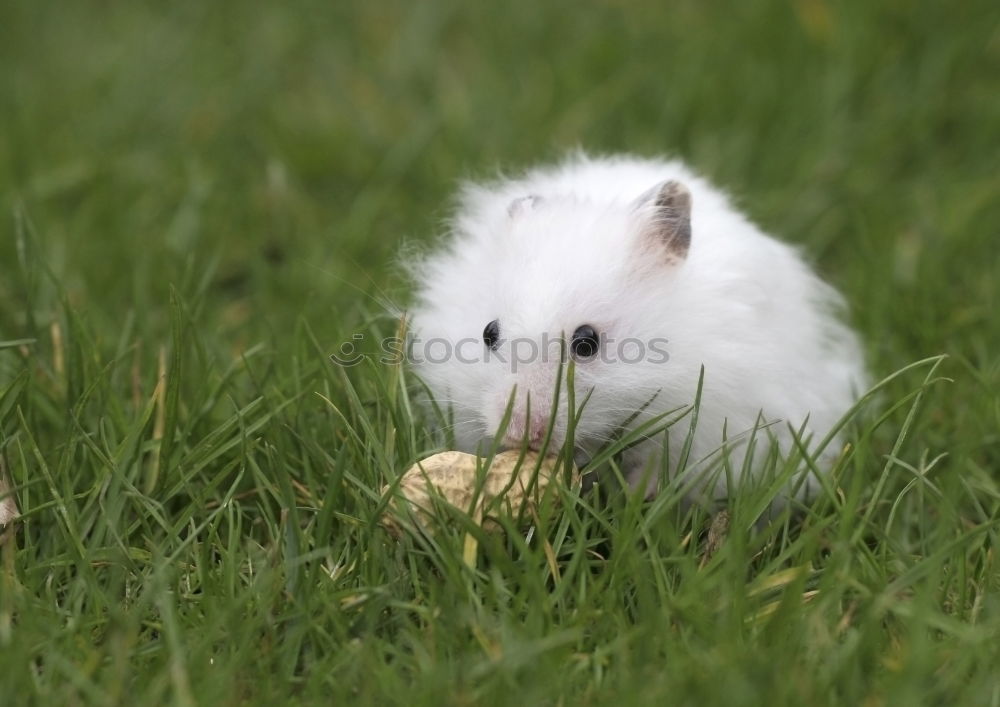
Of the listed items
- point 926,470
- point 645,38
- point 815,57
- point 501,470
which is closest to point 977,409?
point 926,470

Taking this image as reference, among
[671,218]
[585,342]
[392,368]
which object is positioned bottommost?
[392,368]

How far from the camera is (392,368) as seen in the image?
12.5ft

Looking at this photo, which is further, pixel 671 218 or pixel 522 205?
pixel 522 205

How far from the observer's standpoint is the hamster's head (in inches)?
135

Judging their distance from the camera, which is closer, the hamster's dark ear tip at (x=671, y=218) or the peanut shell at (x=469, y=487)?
the peanut shell at (x=469, y=487)

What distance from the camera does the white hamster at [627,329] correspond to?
3.45 m

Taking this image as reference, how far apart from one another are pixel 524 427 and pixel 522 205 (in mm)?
878

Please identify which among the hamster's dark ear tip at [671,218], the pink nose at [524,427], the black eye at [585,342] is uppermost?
the hamster's dark ear tip at [671,218]

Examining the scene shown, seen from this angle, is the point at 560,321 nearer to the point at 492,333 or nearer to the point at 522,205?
the point at 492,333

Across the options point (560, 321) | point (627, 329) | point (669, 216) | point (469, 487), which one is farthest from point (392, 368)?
point (669, 216)

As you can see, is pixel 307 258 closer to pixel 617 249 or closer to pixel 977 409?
pixel 617 249

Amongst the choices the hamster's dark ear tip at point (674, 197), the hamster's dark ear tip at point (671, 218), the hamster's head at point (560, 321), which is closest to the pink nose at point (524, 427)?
the hamster's head at point (560, 321)

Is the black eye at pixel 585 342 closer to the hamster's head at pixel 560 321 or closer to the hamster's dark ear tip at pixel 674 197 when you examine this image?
the hamster's head at pixel 560 321

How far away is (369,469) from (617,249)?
1.09 m
